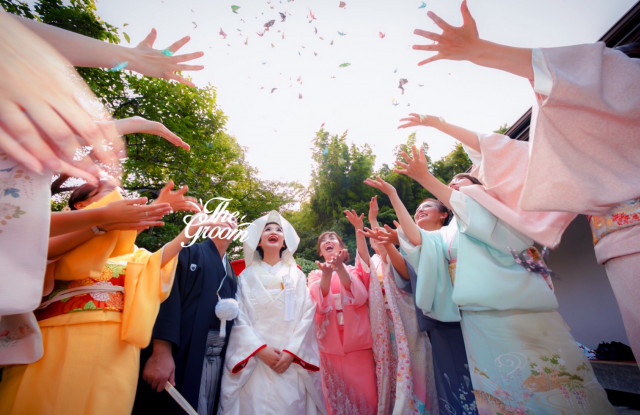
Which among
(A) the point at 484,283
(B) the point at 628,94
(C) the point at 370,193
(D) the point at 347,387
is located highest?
(C) the point at 370,193

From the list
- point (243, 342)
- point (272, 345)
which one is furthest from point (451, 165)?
point (243, 342)

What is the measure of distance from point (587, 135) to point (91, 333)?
3.45 meters

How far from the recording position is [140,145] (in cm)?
888

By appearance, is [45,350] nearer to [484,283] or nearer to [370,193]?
[484,283]

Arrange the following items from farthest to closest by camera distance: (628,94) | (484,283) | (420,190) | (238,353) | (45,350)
Result: (420,190), (238,353), (484,283), (45,350), (628,94)

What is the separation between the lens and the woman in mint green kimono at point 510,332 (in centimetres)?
192

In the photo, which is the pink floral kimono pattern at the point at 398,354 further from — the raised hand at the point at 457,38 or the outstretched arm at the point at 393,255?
the raised hand at the point at 457,38

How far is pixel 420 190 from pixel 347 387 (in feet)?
45.0

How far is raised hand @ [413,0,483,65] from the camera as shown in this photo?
5.73 feet

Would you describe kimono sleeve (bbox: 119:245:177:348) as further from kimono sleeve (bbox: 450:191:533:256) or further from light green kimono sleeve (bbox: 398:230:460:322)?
kimono sleeve (bbox: 450:191:533:256)

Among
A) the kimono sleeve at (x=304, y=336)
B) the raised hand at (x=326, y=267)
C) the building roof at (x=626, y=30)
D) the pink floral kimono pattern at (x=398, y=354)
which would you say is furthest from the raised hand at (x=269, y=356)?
the building roof at (x=626, y=30)

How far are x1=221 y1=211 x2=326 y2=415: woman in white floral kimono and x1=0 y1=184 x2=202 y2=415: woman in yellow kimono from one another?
1.01 meters

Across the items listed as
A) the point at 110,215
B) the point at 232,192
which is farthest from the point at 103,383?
the point at 232,192

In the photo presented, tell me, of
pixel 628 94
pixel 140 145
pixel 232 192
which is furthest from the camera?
pixel 232 192
